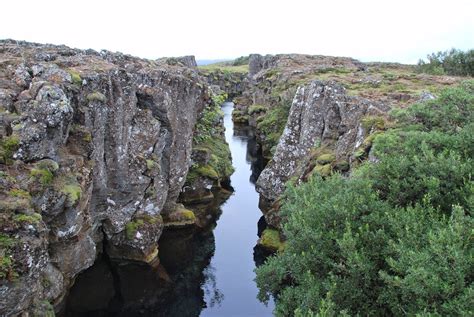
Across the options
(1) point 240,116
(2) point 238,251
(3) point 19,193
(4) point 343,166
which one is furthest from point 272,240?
(1) point 240,116

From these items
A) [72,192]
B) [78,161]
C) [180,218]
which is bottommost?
[180,218]

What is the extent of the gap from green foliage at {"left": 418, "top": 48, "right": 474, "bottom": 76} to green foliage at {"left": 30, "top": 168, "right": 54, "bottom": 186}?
52.1 m

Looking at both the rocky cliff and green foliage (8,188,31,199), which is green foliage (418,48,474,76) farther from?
green foliage (8,188,31,199)

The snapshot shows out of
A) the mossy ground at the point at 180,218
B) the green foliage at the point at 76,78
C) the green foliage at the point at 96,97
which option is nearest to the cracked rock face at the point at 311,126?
the mossy ground at the point at 180,218

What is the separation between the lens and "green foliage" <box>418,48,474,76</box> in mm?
59344

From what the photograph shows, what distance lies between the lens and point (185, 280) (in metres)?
31.5

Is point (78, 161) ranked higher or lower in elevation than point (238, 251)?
higher

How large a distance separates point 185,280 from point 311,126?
15.8m

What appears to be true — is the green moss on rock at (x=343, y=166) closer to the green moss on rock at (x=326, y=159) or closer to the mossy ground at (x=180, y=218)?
the green moss on rock at (x=326, y=159)

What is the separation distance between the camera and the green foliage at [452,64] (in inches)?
2336

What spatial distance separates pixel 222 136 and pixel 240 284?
28263 mm

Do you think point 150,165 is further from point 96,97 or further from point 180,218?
point 180,218

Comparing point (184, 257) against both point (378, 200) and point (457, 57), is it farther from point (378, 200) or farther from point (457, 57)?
point (457, 57)

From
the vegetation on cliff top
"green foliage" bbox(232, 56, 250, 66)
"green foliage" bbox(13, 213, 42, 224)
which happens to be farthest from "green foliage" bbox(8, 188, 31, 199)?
"green foliage" bbox(232, 56, 250, 66)
